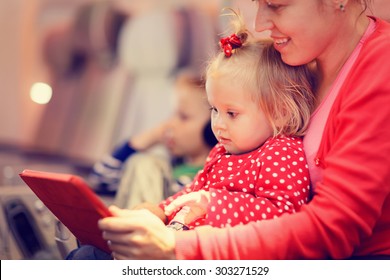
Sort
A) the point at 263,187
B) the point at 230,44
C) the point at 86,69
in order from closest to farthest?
the point at 263,187
the point at 230,44
the point at 86,69

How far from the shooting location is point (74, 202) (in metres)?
0.93

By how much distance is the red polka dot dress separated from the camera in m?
0.99

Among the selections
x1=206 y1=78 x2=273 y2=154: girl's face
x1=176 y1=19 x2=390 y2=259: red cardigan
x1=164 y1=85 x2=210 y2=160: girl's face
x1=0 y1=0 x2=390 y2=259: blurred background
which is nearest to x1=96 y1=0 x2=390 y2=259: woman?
x1=176 y1=19 x2=390 y2=259: red cardigan

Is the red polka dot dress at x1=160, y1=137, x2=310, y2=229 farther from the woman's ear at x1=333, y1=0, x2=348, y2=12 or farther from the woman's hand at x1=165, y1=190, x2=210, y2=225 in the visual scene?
the woman's ear at x1=333, y1=0, x2=348, y2=12

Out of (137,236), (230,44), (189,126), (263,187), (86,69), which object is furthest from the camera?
(86,69)

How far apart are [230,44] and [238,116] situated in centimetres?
13

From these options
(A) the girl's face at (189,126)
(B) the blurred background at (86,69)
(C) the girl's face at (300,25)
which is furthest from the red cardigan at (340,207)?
(B) the blurred background at (86,69)

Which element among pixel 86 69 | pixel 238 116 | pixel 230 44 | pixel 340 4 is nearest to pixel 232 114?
pixel 238 116

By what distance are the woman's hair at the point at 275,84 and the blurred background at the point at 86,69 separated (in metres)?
1.27

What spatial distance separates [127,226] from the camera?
90cm

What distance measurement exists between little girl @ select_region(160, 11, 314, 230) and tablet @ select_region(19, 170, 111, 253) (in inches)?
5.3

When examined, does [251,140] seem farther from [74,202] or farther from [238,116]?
[74,202]

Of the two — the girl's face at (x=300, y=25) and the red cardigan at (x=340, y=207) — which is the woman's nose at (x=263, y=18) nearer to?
the girl's face at (x=300, y=25)

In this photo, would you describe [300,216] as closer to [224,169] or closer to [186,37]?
[224,169]
